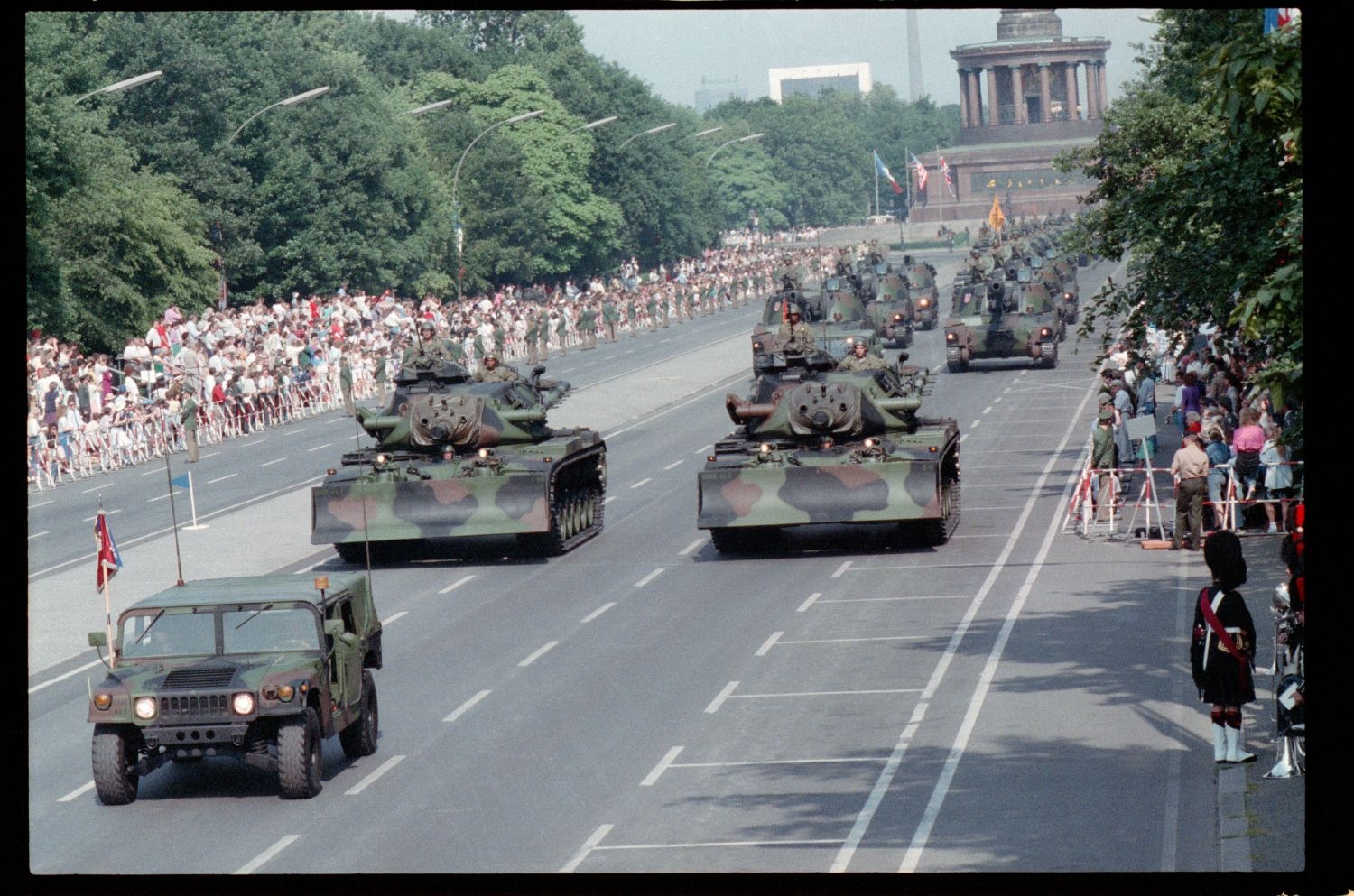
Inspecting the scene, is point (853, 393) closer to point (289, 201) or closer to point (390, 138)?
point (289, 201)

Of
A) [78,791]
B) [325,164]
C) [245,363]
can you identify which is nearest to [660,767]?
[78,791]

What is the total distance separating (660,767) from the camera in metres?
21.5

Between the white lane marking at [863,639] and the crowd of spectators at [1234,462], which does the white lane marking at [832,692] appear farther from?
the crowd of spectators at [1234,462]

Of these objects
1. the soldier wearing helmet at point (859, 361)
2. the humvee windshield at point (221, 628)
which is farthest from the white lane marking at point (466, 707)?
the soldier wearing helmet at point (859, 361)

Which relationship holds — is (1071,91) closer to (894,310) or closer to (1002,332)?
(894,310)

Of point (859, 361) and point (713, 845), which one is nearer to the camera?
point (713, 845)

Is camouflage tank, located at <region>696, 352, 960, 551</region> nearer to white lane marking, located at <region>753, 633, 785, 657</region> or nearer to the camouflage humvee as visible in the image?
white lane marking, located at <region>753, 633, 785, 657</region>

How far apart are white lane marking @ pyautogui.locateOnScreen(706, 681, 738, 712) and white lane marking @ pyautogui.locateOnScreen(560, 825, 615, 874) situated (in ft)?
15.7

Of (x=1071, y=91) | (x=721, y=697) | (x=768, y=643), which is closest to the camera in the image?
(x=721, y=697)

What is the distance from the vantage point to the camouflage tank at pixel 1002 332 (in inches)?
2479

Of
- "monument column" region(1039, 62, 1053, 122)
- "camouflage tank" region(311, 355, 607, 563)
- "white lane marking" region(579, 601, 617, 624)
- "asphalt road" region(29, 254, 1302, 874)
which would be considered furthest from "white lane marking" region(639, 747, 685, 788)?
"monument column" region(1039, 62, 1053, 122)

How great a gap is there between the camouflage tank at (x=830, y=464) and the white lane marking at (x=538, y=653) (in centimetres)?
601

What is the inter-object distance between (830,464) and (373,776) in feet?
43.6
